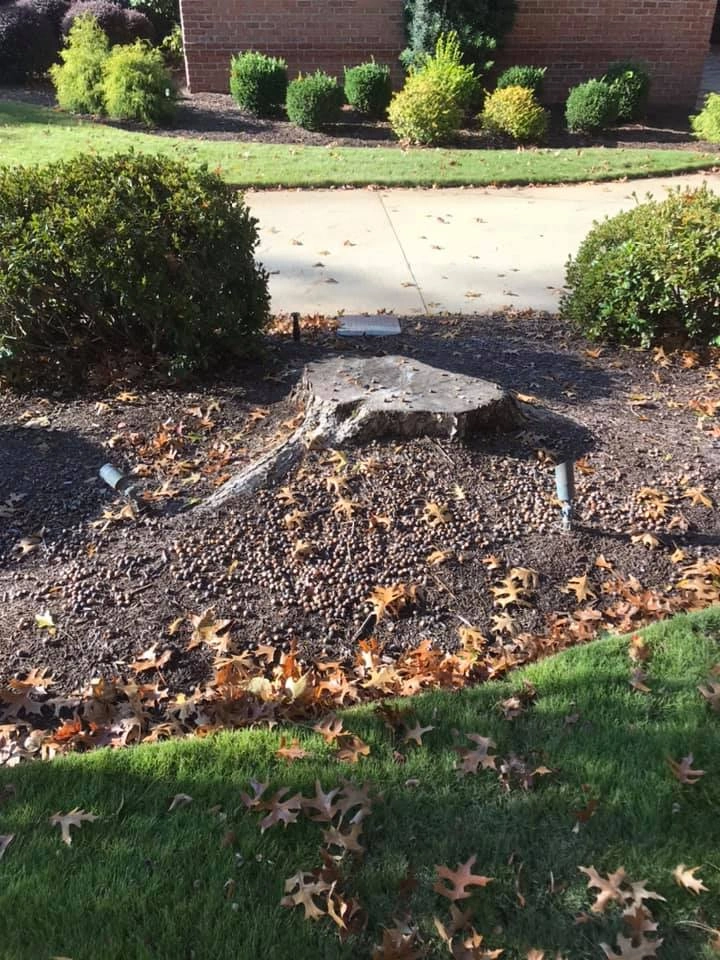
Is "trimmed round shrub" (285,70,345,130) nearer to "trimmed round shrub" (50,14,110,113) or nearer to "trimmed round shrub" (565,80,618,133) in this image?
"trimmed round shrub" (50,14,110,113)

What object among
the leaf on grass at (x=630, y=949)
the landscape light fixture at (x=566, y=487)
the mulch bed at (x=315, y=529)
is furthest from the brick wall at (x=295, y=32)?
the leaf on grass at (x=630, y=949)

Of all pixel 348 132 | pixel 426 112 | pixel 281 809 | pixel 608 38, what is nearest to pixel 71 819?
pixel 281 809

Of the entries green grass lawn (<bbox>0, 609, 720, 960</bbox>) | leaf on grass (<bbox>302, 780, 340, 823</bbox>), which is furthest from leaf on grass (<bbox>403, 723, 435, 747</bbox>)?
leaf on grass (<bbox>302, 780, 340, 823</bbox>)

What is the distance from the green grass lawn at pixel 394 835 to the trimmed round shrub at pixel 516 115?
11.6 metres

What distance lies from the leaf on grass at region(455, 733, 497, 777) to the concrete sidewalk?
14.8 feet

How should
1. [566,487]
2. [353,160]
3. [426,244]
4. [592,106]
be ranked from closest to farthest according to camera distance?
1. [566,487]
2. [426,244]
3. [353,160]
4. [592,106]

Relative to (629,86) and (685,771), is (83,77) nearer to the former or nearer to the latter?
(629,86)

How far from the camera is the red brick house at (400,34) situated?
48.7ft

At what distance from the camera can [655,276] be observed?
5.60 metres

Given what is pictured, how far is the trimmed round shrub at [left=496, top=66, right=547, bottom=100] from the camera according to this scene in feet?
45.6

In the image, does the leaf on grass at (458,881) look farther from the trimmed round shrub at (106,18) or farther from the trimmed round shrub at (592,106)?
the trimmed round shrub at (106,18)

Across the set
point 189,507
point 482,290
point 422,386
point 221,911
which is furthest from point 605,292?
point 221,911

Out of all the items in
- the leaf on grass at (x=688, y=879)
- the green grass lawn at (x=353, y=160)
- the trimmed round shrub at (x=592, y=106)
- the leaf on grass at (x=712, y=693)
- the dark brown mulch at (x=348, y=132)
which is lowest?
the leaf on grass at (x=688, y=879)

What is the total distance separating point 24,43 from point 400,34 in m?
7.41
